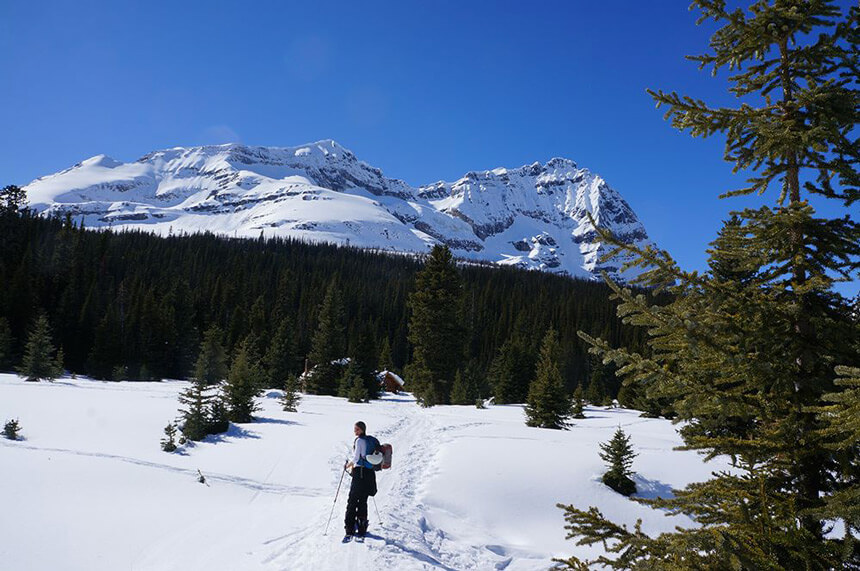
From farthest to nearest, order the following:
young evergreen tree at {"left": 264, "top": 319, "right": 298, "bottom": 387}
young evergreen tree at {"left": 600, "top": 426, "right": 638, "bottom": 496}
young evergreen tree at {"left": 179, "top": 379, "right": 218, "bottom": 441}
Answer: young evergreen tree at {"left": 264, "top": 319, "right": 298, "bottom": 387} → young evergreen tree at {"left": 179, "top": 379, "right": 218, "bottom": 441} → young evergreen tree at {"left": 600, "top": 426, "right": 638, "bottom": 496}

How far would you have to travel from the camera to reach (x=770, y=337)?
343cm

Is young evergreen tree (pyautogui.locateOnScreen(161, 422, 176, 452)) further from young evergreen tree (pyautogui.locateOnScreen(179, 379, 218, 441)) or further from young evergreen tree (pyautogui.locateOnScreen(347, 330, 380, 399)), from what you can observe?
young evergreen tree (pyautogui.locateOnScreen(347, 330, 380, 399))

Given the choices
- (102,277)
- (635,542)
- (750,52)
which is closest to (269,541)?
(635,542)

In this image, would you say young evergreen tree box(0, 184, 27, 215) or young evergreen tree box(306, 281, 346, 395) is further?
young evergreen tree box(0, 184, 27, 215)

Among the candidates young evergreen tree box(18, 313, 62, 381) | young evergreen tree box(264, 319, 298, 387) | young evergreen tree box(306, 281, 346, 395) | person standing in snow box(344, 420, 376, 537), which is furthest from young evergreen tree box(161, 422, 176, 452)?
young evergreen tree box(264, 319, 298, 387)

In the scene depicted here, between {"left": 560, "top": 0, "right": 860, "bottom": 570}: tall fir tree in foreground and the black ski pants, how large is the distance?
4713 mm

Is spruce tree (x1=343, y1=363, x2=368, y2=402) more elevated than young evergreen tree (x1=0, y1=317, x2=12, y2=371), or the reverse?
spruce tree (x1=343, y1=363, x2=368, y2=402)

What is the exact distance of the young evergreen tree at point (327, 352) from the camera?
34.9m

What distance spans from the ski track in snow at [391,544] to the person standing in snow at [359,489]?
0.88 feet

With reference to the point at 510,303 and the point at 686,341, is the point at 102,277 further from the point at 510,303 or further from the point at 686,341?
the point at 686,341

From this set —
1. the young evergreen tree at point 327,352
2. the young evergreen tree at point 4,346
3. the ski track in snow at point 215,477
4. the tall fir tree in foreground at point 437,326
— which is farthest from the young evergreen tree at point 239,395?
the young evergreen tree at point 4,346

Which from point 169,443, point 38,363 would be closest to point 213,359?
point 38,363

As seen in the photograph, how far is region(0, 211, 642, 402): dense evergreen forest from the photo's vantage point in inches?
1861

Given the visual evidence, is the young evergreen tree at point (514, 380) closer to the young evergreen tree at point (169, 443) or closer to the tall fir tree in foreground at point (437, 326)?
the tall fir tree in foreground at point (437, 326)
